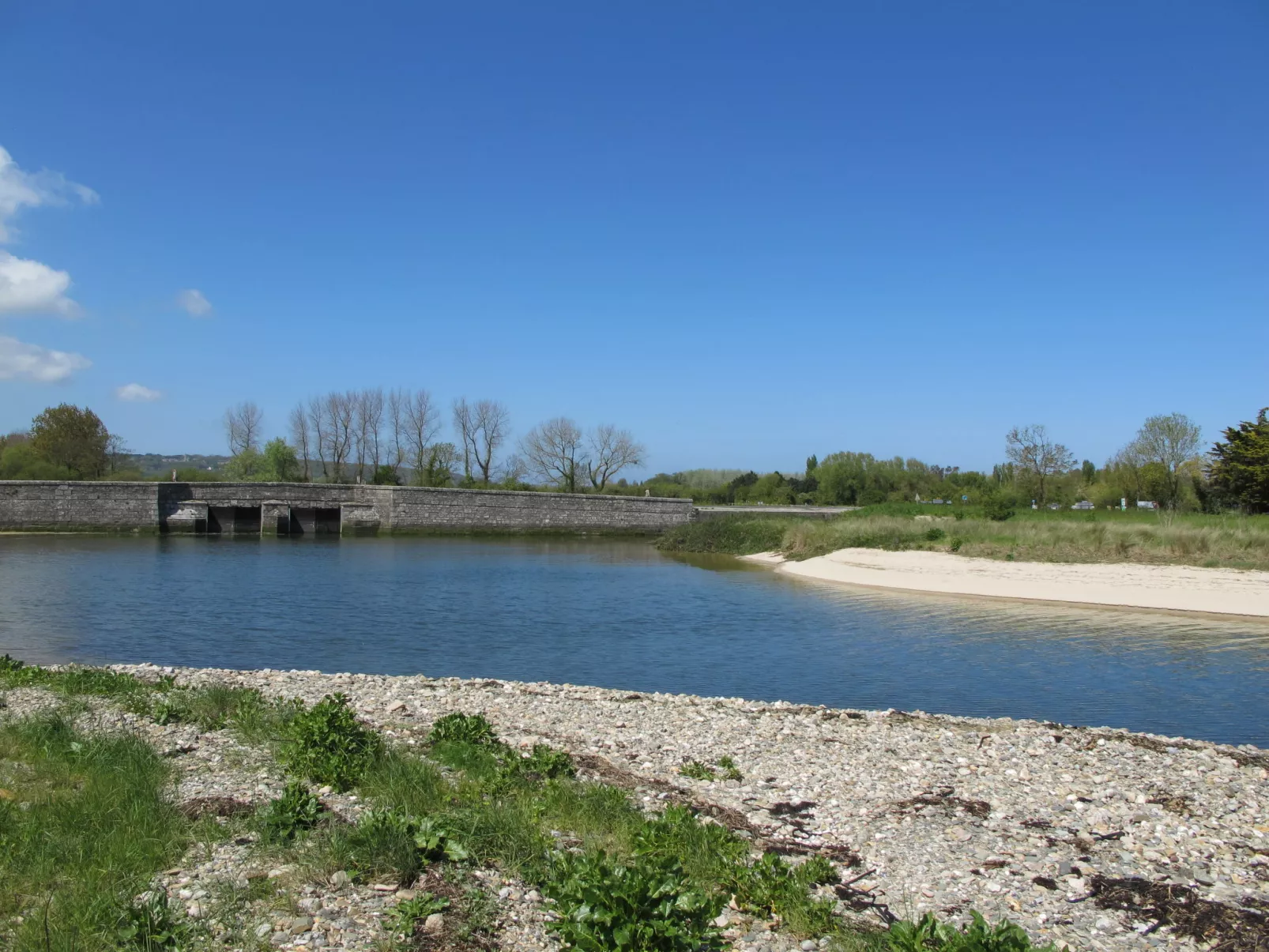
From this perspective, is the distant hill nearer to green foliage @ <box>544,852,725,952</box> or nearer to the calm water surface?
the calm water surface

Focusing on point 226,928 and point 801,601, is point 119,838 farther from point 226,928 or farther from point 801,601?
point 801,601

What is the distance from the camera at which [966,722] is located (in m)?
11.4

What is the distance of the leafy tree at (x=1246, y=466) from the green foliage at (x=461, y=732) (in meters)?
45.7

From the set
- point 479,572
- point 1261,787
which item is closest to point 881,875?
point 1261,787

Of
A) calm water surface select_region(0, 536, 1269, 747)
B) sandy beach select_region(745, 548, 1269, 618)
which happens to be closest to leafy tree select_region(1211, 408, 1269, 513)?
sandy beach select_region(745, 548, 1269, 618)

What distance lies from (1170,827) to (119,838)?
7.87 metres

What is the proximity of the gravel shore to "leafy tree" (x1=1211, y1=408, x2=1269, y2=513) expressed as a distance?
40.1m

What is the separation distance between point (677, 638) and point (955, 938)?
613 inches

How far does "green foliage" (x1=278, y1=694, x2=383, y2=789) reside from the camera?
7387 millimetres

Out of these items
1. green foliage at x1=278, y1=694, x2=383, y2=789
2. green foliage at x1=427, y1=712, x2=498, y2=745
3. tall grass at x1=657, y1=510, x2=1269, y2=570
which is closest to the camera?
green foliage at x1=278, y1=694, x2=383, y2=789

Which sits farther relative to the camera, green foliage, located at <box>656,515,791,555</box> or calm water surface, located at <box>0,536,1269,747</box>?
green foliage, located at <box>656,515,791,555</box>

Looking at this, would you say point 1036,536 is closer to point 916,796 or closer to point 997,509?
point 997,509

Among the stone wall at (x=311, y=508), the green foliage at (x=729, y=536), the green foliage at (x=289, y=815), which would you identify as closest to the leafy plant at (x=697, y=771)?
the green foliage at (x=289, y=815)

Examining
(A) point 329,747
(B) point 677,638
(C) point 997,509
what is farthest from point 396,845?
(C) point 997,509
